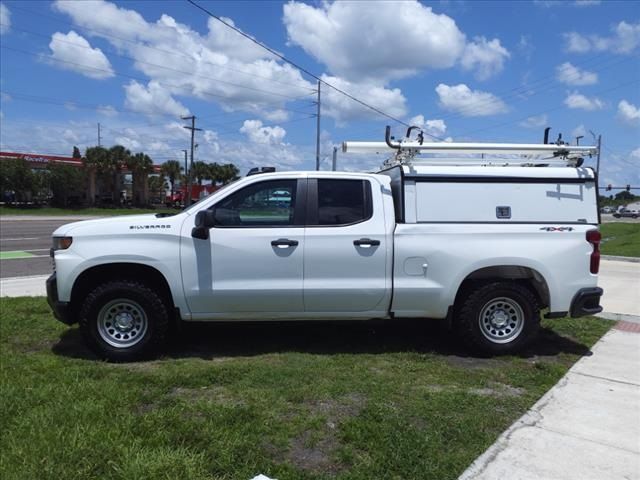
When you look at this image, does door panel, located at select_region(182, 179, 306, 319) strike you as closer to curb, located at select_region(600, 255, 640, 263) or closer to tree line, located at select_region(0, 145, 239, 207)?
curb, located at select_region(600, 255, 640, 263)

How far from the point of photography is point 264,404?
4.23m

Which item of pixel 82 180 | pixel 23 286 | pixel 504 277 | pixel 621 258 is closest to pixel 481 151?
pixel 504 277

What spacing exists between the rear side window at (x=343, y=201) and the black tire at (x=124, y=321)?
5.96ft

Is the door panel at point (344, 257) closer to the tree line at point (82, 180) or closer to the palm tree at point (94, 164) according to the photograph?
the tree line at point (82, 180)

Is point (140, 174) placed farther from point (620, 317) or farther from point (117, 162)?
point (620, 317)

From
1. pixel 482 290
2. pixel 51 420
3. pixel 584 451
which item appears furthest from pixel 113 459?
pixel 482 290

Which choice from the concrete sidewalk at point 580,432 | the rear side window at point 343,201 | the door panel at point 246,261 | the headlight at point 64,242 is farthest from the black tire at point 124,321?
the concrete sidewalk at point 580,432

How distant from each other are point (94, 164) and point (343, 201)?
57.0 metres

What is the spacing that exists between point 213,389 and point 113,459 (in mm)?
1328

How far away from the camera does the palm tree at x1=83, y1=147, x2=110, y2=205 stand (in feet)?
186

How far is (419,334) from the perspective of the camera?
654 cm

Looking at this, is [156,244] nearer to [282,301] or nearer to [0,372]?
[282,301]

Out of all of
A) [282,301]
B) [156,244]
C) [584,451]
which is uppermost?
[156,244]

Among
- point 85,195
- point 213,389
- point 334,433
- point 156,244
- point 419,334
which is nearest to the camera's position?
point 334,433
